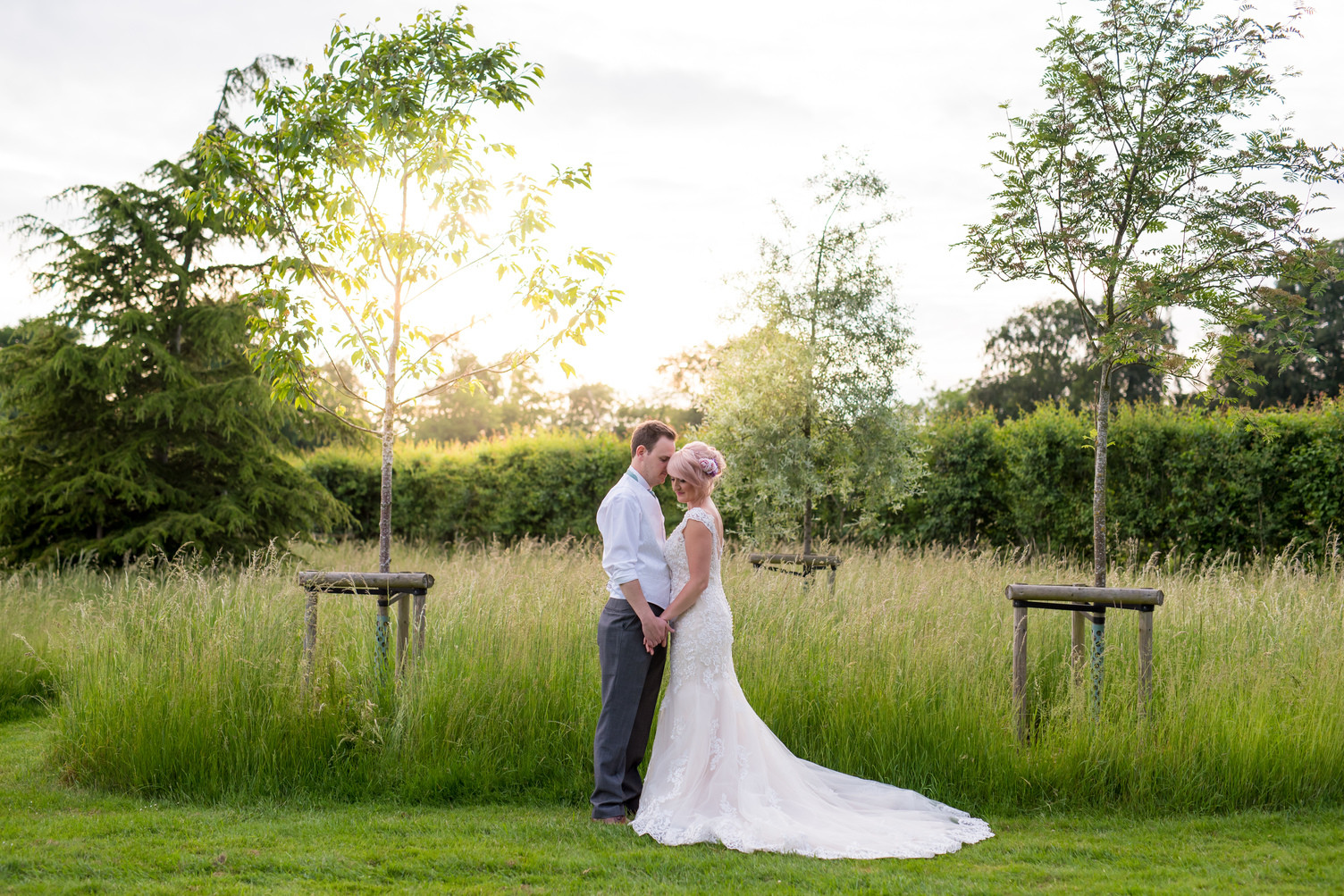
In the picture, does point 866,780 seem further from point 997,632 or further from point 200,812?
point 200,812

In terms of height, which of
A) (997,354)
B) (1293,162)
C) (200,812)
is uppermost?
(997,354)

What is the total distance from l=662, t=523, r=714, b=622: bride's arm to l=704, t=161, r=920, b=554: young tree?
4.12m

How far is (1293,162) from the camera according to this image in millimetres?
5137

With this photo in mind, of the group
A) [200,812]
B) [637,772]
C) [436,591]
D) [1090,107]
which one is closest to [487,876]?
[637,772]

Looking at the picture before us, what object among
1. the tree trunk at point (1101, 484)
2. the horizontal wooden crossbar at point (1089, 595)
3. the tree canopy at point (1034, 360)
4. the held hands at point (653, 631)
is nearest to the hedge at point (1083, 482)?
the tree trunk at point (1101, 484)

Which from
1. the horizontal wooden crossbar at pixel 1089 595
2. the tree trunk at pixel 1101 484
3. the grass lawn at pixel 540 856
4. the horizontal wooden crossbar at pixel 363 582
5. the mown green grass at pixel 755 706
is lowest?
the grass lawn at pixel 540 856

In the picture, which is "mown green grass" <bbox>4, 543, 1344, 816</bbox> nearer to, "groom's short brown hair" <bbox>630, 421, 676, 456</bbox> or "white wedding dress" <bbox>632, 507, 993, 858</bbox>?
"white wedding dress" <bbox>632, 507, 993, 858</bbox>

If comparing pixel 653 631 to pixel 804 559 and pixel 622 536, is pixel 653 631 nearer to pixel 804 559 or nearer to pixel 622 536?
pixel 622 536

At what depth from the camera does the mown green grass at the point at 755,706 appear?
4.99 metres

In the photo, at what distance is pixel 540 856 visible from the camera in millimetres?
4102

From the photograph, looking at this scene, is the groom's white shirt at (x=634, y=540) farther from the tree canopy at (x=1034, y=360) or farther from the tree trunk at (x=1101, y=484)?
the tree canopy at (x=1034, y=360)

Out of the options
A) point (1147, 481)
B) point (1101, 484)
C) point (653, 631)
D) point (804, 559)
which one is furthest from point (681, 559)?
point (1147, 481)

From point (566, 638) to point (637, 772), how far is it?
1.31 m

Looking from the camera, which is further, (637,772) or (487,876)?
(637,772)
